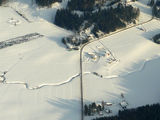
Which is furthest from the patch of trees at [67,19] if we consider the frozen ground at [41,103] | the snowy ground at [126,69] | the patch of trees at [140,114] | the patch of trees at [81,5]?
the patch of trees at [140,114]

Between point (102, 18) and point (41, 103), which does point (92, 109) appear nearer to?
point (41, 103)

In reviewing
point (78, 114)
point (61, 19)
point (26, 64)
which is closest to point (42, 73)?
point (26, 64)

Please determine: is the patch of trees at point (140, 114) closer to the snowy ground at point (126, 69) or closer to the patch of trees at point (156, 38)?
the snowy ground at point (126, 69)

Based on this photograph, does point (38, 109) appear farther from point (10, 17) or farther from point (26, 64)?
point (10, 17)

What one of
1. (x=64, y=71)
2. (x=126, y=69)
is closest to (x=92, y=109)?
(x=64, y=71)

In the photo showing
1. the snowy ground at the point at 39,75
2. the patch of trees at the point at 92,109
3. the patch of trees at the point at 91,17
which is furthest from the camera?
the patch of trees at the point at 91,17

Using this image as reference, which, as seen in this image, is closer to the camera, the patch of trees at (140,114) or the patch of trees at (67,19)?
the patch of trees at (140,114)
